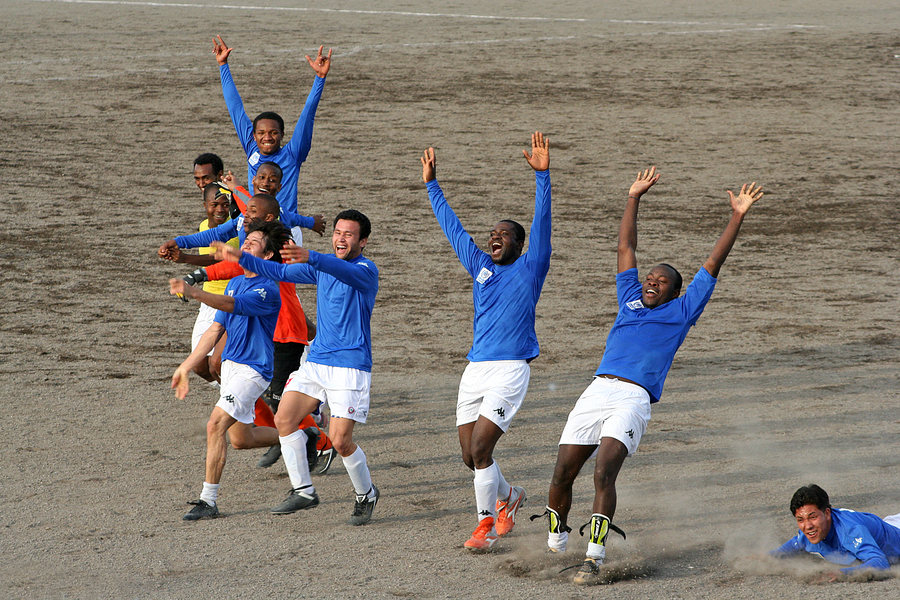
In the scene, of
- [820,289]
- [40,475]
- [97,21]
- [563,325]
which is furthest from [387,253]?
[97,21]

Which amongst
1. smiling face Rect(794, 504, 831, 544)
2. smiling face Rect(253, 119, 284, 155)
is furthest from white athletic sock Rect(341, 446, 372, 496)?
smiling face Rect(253, 119, 284, 155)

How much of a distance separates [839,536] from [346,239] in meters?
3.60

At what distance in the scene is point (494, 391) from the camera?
7.23 metres

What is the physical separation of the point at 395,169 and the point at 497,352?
11.7 m

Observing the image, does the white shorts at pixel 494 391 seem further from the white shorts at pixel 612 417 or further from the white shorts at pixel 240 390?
the white shorts at pixel 240 390

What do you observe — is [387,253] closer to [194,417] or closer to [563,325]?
[563,325]

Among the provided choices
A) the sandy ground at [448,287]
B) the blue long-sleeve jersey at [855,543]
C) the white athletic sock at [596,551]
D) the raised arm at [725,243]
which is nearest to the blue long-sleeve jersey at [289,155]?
the sandy ground at [448,287]

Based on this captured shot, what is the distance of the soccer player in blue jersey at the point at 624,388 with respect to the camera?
669 cm

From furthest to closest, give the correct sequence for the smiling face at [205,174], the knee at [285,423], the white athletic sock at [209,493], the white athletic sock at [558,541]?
the smiling face at [205,174] → the white athletic sock at [209,493] → the knee at [285,423] → the white athletic sock at [558,541]

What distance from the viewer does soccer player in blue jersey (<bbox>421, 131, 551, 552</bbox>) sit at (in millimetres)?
7207

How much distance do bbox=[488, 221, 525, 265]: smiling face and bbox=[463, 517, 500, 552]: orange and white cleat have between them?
5.60 ft

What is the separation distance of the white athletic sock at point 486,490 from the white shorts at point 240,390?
1.68m

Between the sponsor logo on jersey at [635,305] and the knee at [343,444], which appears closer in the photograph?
the sponsor logo on jersey at [635,305]

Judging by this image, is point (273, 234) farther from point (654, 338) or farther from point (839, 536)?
point (839, 536)
